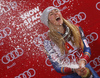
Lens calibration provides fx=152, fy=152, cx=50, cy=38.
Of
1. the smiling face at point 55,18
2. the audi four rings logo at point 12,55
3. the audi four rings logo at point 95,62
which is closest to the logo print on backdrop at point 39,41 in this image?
the audi four rings logo at point 12,55

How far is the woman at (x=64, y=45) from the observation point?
1193 millimetres

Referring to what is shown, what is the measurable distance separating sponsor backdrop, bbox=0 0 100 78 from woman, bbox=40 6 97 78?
0.23 m

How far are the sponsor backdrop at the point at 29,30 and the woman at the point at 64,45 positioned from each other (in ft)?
0.74

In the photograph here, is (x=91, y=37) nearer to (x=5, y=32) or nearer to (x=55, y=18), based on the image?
(x=55, y=18)

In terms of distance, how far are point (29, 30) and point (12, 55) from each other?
0.29m

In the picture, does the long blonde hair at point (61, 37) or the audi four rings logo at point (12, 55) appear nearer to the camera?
the long blonde hair at point (61, 37)

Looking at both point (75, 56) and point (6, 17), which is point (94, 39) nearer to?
point (75, 56)

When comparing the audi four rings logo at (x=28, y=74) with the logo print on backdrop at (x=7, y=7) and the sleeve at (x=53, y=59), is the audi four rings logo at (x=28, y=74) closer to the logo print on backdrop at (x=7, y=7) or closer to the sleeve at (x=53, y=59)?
the sleeve at (x=53, y=59)

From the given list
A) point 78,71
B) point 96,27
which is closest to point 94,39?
point 96,27

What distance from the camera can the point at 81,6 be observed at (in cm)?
150

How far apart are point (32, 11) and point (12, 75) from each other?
25.1 inches

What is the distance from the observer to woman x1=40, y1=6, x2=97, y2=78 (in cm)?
119

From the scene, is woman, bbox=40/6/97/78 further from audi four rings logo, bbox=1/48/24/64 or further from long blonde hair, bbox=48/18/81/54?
audi four rings logo, bbox=1/48/24/64

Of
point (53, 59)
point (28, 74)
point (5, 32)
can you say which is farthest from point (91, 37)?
point (5, 32)
